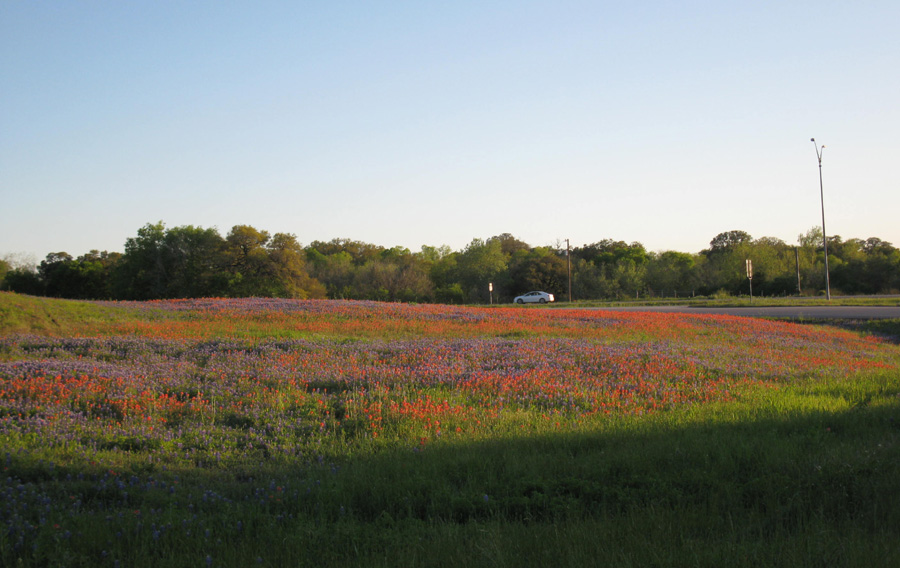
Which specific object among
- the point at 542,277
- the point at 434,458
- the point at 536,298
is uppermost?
the point at 542,277

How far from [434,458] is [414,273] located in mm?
69313

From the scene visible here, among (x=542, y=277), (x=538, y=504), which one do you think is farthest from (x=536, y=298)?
(x=538, y=504)

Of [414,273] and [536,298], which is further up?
[414,273]

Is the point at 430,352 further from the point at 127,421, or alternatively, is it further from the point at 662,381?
the point at 127,421

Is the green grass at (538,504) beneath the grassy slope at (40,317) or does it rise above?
beneath

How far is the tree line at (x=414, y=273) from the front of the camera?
56.9m

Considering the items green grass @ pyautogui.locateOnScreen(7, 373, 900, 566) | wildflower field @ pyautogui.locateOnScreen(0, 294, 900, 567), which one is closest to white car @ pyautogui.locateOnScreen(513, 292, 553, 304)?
wildflower field @ pyautogui.locateOnScreen(0, 294, 900, 567)

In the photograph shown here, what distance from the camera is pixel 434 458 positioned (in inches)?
250

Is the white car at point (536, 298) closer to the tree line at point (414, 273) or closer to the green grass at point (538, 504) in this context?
the tree line at point (414, 273)

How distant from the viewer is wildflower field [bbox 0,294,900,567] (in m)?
4.28

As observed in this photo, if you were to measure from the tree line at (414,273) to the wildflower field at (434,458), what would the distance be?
4473 centimetres

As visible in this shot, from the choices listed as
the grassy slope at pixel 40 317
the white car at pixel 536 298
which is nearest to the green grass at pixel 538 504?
the grassy slope at pixel 40 317

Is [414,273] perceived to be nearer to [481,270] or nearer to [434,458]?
[481,270]

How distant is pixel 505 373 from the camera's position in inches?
451
